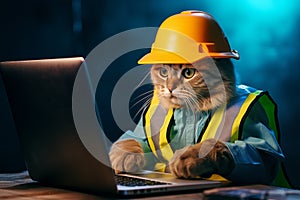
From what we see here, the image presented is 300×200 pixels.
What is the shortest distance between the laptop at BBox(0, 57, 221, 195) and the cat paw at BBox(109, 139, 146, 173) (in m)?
0.06

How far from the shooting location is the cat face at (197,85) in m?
2.17

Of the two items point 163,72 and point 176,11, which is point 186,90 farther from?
point 176,11

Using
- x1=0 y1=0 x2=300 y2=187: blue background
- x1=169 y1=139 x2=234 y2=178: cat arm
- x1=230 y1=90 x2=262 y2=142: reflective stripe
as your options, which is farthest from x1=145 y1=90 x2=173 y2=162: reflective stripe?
x1=0 y1=0 x2=300 y2=187: blue background

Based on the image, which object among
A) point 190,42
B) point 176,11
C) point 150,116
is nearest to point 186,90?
point 190,42

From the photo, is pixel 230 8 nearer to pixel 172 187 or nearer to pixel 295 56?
pixel 295 56

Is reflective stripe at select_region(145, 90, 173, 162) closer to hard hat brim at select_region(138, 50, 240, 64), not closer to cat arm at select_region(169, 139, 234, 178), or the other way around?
hard hat brim at select_region(138, 50, 240, 64)

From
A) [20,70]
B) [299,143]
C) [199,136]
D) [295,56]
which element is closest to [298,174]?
[299,143]

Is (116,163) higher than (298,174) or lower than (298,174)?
higher

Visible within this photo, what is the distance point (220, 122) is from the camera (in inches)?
85.0

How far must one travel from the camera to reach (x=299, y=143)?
3.37 m

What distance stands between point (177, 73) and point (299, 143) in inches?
53.6

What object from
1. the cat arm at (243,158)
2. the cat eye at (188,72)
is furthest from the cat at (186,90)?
the cat arm at (243,158)

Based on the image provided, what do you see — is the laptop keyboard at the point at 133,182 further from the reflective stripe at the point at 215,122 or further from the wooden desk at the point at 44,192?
the reflective stripe at the point at 215,122

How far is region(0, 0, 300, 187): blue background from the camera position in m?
3.40
